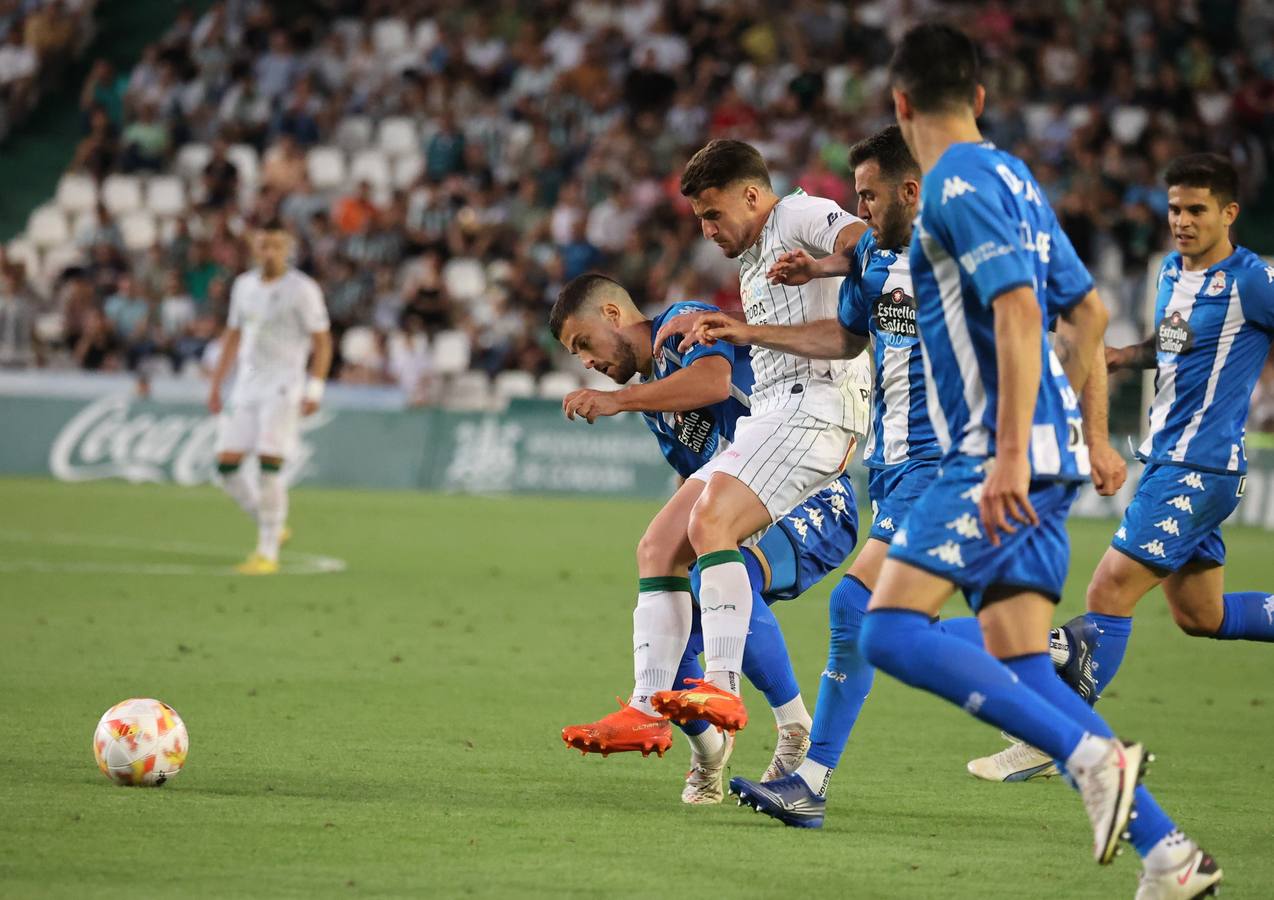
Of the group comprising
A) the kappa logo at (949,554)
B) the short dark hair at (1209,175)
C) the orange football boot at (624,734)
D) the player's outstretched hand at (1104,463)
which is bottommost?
the orange football boot at (624,734)

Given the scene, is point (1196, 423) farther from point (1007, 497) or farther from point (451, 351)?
point (451, 351)

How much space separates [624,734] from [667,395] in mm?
1162

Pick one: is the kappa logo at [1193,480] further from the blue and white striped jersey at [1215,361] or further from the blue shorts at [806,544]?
the blue shorts at [806,544]

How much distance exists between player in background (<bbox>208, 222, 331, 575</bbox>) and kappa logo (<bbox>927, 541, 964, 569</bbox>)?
10058mm

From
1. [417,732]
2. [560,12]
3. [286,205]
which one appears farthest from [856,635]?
[560,12]

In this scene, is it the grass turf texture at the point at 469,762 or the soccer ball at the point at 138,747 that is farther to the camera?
the soccer ball at the point at 138,747

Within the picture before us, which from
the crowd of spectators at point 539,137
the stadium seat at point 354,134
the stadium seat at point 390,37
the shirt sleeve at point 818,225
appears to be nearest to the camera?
the shirt sleeve at point 818,225

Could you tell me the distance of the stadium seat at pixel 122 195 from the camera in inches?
1097

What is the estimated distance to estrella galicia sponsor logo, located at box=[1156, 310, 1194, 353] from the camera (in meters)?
7.59

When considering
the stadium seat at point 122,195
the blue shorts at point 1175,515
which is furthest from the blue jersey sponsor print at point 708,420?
the stadium seat at point 122,195

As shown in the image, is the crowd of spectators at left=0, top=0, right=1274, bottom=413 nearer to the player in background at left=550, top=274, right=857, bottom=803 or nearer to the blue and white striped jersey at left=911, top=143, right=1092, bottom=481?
the player in background at left=550, top=274, right=857, bottom=803

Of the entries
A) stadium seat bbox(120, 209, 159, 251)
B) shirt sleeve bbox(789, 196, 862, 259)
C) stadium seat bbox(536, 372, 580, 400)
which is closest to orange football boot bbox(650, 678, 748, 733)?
shirt sleeve bbox(789, 196, 862, 259)

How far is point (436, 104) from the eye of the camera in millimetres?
27922

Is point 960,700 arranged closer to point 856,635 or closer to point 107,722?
point 856,635
